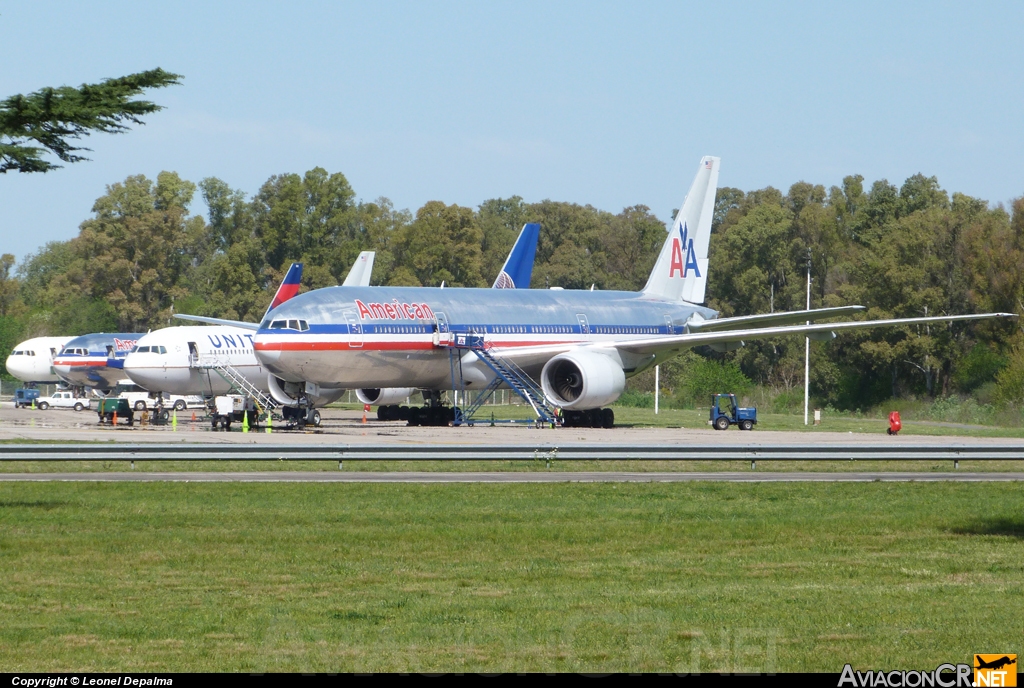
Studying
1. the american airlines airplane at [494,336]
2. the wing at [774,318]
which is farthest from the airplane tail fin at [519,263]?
Result: the wing at [774,318]

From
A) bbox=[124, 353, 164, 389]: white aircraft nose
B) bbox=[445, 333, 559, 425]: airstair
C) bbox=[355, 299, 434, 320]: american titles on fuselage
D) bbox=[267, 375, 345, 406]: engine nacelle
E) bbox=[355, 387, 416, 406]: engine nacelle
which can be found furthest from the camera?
bbox=[124, 353, 164, 389]: white aircraft nose

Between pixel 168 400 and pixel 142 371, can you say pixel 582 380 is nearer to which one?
pixel 142 371

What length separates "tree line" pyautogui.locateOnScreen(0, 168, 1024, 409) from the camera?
7519 centimetres

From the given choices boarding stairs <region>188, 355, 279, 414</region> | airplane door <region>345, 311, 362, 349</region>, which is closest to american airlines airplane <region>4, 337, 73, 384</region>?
boarding stairs <region>188, 355, 279, 414</region>

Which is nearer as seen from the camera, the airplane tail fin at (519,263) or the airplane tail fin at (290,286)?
the airplane tail fin at (519,263)

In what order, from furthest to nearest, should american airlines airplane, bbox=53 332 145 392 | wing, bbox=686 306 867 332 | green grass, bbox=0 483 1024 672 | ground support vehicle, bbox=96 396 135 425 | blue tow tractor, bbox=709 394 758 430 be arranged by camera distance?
american airlines airplane, bbox=53 332 145 392 → ground support vehicle, bbox=96 396 135 425 → blue tow tractor, bbox=709 394 758 430 → wing, bbox=686 306 867 332 → green grass, bbox=0 483 1024 672

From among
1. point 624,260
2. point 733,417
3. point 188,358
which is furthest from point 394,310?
point 624,260

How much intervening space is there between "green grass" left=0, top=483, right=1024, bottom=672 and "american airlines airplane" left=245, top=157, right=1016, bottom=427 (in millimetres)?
19290

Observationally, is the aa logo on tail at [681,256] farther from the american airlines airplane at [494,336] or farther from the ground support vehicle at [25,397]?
the ground support vehicle at [25,397]

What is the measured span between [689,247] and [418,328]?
15.1m

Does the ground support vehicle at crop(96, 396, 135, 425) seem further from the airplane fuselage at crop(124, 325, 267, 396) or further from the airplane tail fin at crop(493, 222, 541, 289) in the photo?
the airplane tail fin at crop(493, 222, 541, 289)

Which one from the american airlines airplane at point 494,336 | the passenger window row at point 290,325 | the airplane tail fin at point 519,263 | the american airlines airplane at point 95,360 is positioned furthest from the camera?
the american airlines airplane at point 95,360

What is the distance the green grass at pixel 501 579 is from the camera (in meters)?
8.96

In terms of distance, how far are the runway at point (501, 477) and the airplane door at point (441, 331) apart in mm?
17468
